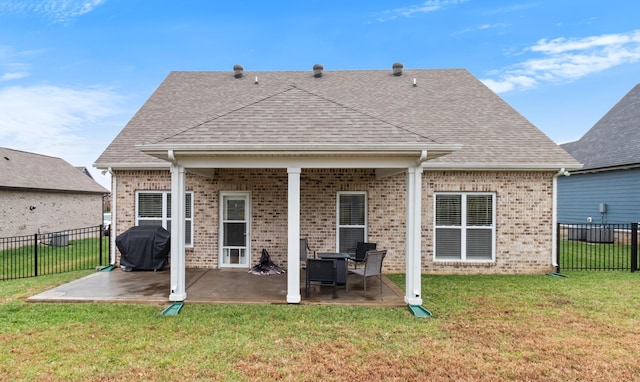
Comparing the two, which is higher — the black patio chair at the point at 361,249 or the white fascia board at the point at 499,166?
the white fascia board at the point at 499,166

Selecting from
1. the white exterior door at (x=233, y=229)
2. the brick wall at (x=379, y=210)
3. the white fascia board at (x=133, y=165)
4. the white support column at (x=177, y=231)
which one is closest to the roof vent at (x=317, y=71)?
the brick wall at (x=379, y=210)

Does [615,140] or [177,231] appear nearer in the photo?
[177,231]

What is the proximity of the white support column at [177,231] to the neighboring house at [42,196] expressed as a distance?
1518 cm

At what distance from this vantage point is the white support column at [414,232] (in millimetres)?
6238

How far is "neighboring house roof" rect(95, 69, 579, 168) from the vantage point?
6.09 m

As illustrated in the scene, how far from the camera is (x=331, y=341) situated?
4699 millimetres

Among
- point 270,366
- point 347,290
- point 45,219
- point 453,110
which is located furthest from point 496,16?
point 45,219

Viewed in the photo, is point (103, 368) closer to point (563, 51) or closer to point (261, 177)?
point (261, 177)

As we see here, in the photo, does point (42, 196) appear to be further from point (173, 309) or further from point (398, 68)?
point (398, 68)

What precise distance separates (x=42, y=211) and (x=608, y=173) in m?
28.6

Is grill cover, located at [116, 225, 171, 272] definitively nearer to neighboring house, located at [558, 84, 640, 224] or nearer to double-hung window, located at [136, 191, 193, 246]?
double-hung window, located at [136, 191, 193, 246]

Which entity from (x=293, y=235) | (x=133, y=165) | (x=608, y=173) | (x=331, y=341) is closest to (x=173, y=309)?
(x=293, y=235)

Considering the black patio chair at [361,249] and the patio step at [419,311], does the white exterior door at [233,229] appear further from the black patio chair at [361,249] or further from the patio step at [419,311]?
the patio step at [419,311]

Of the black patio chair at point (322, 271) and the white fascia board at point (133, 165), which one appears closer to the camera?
the black patio chair at point (322, 271)
